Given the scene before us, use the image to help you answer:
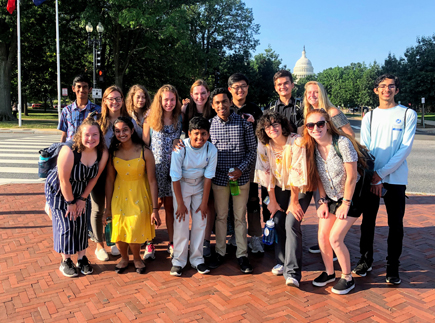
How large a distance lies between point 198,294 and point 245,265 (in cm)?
71

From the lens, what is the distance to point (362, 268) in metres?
3.67

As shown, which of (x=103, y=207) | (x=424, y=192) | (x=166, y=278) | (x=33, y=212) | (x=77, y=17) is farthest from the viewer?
(x=77, y=17)

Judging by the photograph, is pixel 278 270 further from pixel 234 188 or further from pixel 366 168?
pixel 366 168

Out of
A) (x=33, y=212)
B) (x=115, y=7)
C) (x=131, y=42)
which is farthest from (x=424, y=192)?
(x=131, y=42)

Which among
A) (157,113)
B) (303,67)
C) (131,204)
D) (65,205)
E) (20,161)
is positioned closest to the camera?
(65,205)

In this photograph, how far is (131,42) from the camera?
23516mm

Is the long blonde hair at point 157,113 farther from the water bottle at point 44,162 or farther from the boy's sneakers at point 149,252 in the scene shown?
A: the boy's sneakers at point 149,252

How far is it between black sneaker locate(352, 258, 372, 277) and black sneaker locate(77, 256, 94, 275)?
282 cm

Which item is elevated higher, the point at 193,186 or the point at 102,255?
the point at 193,186

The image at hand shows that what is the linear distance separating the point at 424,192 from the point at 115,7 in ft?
57.9

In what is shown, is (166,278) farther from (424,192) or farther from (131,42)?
(131,42)

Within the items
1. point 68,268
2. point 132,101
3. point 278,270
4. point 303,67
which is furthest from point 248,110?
point 303,67

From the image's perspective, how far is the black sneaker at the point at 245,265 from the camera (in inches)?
144

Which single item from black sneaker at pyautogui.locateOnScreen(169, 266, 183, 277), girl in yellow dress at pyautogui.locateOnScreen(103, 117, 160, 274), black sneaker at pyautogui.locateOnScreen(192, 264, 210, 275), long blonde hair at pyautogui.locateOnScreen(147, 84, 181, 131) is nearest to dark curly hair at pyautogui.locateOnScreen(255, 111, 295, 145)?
long blonde hair at pyautogui.locateOnScreen(147, 84, 181, 131)
